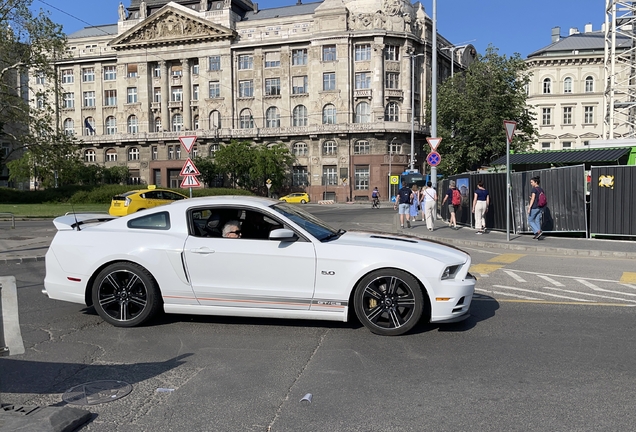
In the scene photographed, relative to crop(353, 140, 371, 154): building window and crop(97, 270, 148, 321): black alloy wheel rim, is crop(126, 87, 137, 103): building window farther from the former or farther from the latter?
crop(97, 270, 148, 321): black alloy wheel rim

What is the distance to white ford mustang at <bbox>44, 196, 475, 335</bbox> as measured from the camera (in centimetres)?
563

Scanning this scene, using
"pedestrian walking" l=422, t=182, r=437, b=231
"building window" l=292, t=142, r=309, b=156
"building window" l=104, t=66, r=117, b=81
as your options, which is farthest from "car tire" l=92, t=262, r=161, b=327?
"building window" l=104, t=66, r=117, b=81

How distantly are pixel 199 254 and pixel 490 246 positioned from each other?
11.4 m

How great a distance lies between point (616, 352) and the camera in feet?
16.7

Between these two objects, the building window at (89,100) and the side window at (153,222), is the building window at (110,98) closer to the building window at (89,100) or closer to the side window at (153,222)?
the building window at (89,100)

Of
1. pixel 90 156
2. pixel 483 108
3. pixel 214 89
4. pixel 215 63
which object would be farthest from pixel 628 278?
pixel 90 156

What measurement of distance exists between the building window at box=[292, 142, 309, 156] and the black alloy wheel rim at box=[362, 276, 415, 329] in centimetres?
6295

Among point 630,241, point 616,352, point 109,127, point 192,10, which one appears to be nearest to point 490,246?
point 630,241

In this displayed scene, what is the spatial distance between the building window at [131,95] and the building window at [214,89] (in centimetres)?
1168

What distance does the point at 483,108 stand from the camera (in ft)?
112

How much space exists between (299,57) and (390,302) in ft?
216

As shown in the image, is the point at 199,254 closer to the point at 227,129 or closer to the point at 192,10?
the point at 227,129

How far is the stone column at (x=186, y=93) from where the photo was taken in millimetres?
71125

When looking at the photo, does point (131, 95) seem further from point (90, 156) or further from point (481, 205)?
point (481, 205)
